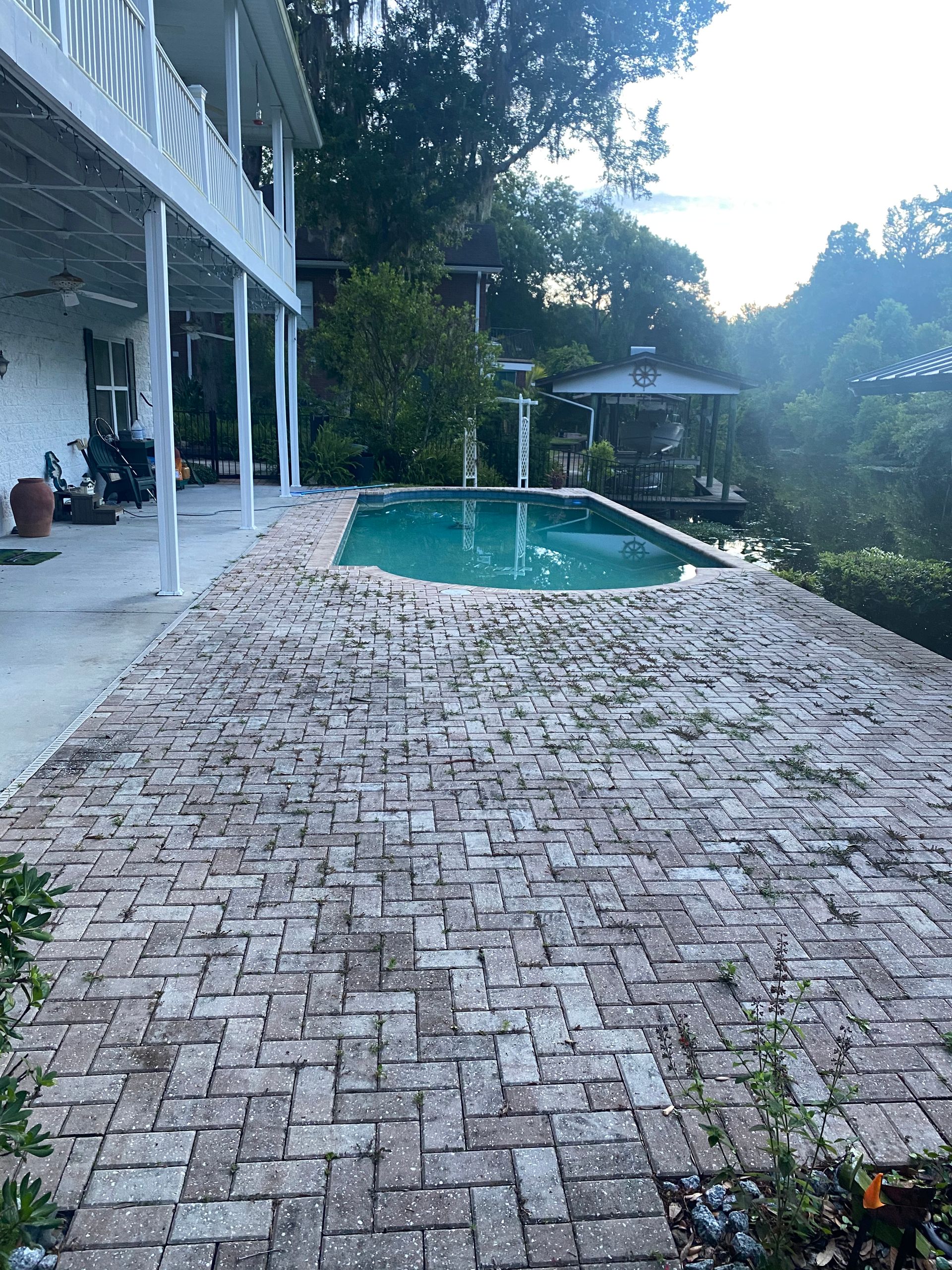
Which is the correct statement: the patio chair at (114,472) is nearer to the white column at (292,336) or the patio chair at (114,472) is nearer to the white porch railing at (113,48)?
the white column at (292,336)

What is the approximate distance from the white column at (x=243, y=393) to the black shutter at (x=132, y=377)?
5.28 metres

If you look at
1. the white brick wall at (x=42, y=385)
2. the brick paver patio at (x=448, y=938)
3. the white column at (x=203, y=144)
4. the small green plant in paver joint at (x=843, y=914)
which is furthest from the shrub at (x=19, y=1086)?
the white brick wall at (x=42, y=385)

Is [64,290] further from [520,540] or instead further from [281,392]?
[520,540]

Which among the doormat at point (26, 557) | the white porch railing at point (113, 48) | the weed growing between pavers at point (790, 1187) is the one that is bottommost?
the weed growing between pavers at point (790, 1187)

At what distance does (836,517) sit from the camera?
2170 cm

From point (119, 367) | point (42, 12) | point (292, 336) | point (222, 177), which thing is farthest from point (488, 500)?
point (42, 12)

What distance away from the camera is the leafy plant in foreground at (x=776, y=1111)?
212 cm

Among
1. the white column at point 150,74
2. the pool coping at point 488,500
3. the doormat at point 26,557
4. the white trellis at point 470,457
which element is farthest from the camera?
the white trellis at point 470,457

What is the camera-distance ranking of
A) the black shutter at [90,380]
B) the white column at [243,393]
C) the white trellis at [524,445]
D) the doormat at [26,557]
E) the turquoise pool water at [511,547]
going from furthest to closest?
the white trellis at [524,445]
the black shutter at [90,380]
the turquoise pool water at [511,547]
the white column at [243,393]
the doormat at [26,557]

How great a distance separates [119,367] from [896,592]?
42.9 ft

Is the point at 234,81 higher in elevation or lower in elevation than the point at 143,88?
higher

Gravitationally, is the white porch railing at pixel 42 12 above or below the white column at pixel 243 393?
above

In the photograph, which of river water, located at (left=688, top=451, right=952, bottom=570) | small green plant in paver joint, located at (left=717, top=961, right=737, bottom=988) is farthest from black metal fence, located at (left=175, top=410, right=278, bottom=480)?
small green plant in paver joint, located at (left=717, top=961, right=737, bottom=988)

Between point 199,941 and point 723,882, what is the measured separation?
6.62ft
